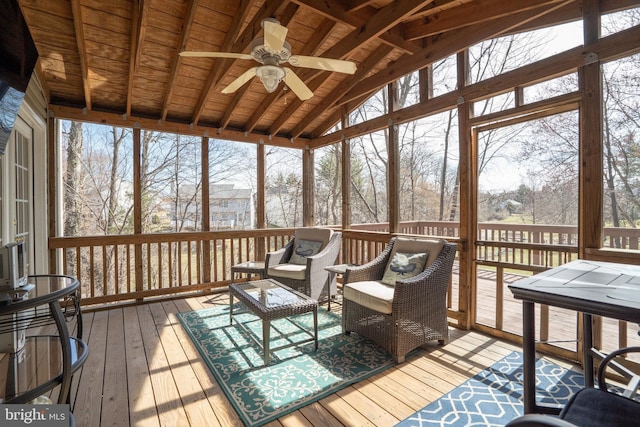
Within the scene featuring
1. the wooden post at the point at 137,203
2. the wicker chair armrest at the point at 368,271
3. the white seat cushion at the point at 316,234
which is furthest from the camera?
the white seat cushion at the point at 316,234

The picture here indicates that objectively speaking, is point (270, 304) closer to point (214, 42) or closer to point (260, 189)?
point (214, 42)

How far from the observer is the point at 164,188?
22.2ft

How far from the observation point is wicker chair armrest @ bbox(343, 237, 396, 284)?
10.4ft

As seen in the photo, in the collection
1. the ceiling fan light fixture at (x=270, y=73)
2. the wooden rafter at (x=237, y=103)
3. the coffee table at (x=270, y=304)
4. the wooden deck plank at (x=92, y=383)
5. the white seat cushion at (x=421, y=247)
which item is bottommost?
the wooden deck plank at (x=92, y=383)

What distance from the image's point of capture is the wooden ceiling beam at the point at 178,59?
2.68 meters

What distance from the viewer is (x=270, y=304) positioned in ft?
8.80

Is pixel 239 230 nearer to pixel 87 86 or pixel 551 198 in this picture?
pixel 87 86

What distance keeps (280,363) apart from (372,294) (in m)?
1.00

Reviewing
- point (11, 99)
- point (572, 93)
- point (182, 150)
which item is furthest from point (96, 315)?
point (572, 93)

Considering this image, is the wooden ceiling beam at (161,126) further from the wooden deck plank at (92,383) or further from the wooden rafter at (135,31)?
the wooden deck plank at (92,383)

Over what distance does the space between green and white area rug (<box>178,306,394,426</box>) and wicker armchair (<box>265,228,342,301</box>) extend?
0.50m

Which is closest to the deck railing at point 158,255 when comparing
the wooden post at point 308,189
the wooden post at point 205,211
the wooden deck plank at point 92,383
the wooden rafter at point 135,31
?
the wooden post at point 205,211

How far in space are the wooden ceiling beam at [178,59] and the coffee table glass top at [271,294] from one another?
8.24ft

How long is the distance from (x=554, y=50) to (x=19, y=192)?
17.2ft
